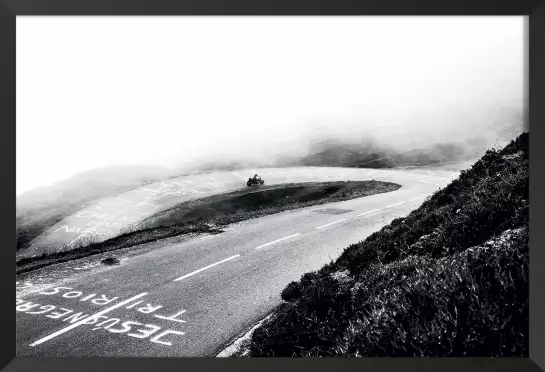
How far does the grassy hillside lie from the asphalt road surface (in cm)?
86

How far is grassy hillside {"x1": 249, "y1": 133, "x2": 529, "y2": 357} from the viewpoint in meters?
4.32

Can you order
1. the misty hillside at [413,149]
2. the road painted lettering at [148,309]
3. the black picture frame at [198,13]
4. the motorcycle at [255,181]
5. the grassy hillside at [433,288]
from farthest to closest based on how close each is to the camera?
the motorcycle at [255,181], the misty hillside at [413,149], the road painted lettering at [148,309], the black picture frame at [198,13], the grassy hillside at [433,288]

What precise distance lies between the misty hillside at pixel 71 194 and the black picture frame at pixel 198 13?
279 cm

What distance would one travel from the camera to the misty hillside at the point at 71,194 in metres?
8.46

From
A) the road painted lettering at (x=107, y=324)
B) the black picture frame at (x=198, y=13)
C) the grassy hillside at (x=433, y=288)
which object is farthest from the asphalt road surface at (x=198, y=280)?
the grassy hillside at (x=433, y=288)

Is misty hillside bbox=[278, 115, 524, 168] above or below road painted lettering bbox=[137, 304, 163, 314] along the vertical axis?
above

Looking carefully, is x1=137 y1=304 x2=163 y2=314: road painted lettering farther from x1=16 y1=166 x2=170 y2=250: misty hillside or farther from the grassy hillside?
x1=16 y1=166 x2=170 y2=250: misty hillside

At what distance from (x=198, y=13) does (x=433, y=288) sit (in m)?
4.57

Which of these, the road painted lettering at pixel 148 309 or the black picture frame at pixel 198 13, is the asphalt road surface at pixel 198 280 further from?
the black picture frame at pixel 198 13

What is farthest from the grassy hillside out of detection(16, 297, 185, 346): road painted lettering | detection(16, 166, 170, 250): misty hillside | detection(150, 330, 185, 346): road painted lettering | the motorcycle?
detection(16, 166, 170, 250): misty hillside

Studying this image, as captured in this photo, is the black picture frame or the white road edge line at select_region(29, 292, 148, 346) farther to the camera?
the white road edge line at select_region(29, 292, 148, 346)

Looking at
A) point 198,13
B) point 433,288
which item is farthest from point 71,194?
point 433,288

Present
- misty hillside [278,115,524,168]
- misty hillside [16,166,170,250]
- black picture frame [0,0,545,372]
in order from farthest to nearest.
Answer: misty hillside [16,166,170,250], misty hillside [278,115,524,168], black picture frame [0,0,545,372]

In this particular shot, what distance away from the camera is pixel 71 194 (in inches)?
352
